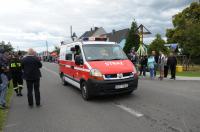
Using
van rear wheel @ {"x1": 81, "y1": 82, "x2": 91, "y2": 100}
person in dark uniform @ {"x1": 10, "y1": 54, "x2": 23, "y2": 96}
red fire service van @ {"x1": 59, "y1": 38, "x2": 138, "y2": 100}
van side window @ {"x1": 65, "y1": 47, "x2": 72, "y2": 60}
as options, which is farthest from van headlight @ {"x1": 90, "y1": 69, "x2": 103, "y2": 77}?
person in dark uniform @ {"x1": 10, "y1": 54, "x2": 23, "y2": 96}

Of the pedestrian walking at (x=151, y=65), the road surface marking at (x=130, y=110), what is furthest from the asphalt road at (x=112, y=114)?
the pedestrian walking at (x=151, y=65)

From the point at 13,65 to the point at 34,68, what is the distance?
8.39 ft

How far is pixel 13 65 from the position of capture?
10.5m

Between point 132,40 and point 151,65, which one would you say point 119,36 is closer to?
point 132,40

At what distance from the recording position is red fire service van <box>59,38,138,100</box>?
8.46 m

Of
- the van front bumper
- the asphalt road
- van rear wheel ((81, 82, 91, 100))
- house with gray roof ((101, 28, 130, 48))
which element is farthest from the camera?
house with gray roof ((101, 28, 130, 48))

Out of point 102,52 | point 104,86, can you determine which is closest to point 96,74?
point 104,86

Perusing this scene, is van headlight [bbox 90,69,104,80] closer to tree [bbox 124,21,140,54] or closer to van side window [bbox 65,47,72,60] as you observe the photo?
van side window [bbox 65,47,72,60]

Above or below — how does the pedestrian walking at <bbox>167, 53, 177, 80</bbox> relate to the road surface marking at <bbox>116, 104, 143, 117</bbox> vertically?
above

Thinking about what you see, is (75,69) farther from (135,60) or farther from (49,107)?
(135,60)

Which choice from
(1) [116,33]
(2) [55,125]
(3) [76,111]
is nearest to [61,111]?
(3) [76,111]

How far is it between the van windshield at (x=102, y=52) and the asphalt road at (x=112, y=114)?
1.50m

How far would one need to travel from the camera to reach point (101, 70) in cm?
847

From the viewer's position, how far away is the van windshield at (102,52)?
9.40m
